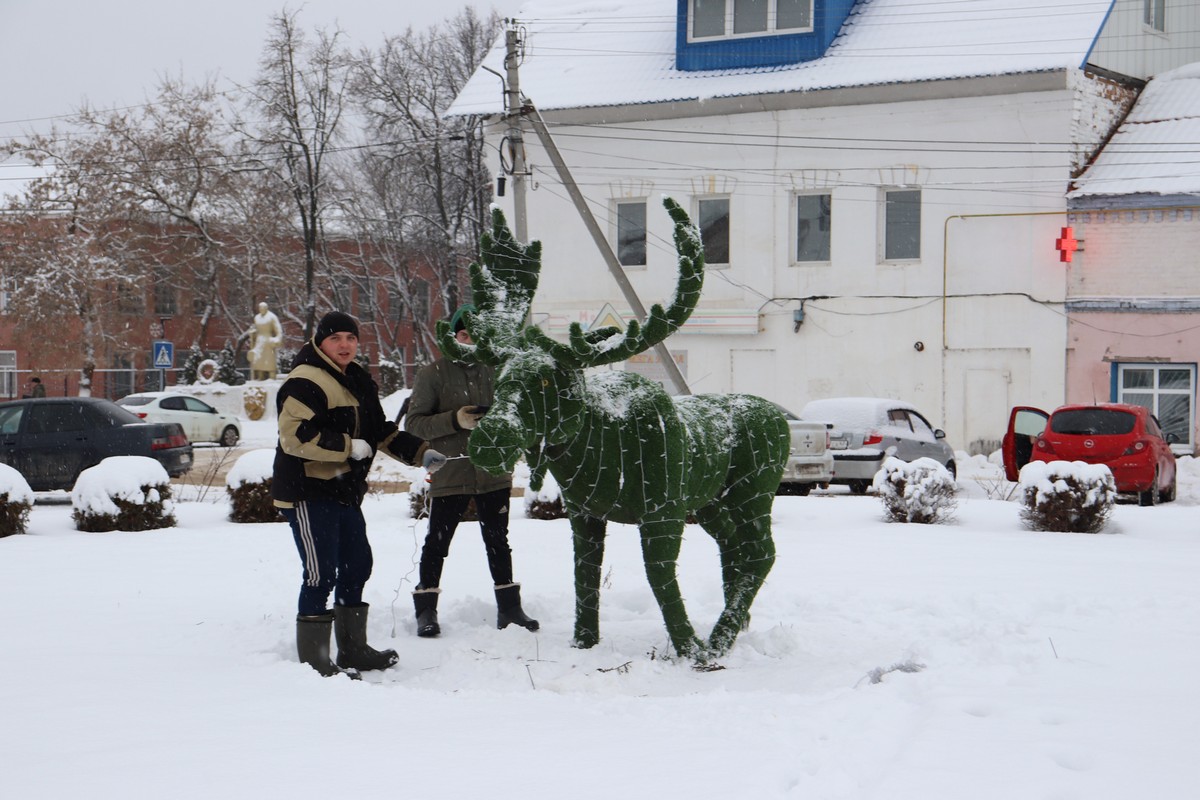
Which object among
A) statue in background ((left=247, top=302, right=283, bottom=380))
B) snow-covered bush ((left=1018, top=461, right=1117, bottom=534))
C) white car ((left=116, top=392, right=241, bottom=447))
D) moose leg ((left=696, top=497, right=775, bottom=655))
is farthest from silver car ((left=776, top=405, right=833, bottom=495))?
statue in background ((left=247, top=302, right=283, bottom=380))

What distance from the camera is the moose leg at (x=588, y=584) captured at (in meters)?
6.68

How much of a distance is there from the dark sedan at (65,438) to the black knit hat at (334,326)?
1151cm

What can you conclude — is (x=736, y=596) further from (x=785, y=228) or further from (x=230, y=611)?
(x=785, y=228)

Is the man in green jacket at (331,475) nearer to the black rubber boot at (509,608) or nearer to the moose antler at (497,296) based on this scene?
the moose antler at (497,296)

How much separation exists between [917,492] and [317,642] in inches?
298

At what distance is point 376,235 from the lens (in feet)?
149

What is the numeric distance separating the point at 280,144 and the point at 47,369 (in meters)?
11.0

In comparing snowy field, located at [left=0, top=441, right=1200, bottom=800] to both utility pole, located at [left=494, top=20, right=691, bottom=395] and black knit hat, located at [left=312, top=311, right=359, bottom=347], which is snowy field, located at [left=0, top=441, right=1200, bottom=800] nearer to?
black knit hat, located at [left=312, top=311, right=359, bottom=347]

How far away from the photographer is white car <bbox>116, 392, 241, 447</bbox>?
94.8ft

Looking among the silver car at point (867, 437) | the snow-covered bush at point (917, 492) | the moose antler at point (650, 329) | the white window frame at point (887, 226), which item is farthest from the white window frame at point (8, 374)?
the moose antler at point (650, 329)

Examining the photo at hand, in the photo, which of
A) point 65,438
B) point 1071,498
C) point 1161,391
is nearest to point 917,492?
point 1071,498

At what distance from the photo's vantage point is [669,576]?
6387 mm

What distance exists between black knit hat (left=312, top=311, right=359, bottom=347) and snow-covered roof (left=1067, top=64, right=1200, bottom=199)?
19.2 meters

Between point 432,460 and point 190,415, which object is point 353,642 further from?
point 190,415
